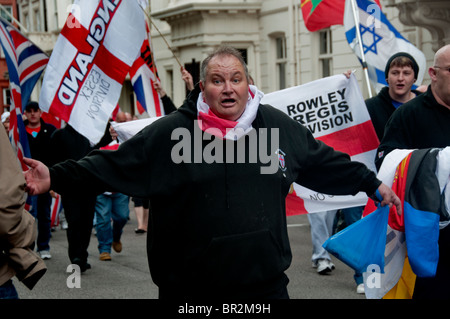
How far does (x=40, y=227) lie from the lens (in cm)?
1102

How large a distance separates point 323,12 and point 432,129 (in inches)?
216

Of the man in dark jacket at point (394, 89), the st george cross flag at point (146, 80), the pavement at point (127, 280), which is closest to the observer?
the man in dark jacket at point (394, 89)

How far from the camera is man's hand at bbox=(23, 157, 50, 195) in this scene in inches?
155

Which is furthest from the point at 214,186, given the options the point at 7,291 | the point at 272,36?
the point at 272,36

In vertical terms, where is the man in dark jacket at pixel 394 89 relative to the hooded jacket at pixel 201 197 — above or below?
above

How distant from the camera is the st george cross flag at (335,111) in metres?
7.34

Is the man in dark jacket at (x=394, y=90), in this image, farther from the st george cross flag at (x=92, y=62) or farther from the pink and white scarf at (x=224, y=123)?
the pink and white scarf at (x=224, y=123)

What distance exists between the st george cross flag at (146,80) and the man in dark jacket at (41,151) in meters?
1.96

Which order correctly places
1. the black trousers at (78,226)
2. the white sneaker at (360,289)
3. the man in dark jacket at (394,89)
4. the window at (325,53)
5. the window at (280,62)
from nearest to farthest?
the man in dark jacket at (394,89), the white sneaker at (360,289), the black trousers at (78,226), the window at (325,53), the window at (280,62)

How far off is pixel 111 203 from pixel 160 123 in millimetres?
6703

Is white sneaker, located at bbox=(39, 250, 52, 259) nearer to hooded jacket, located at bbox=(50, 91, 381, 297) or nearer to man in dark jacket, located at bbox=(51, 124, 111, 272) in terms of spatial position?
man in dark jacket, located at bbox=(51, 124, 111, 272)

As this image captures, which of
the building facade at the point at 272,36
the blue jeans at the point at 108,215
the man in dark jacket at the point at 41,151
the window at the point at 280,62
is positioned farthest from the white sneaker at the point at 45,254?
the window at the point at 280,62
